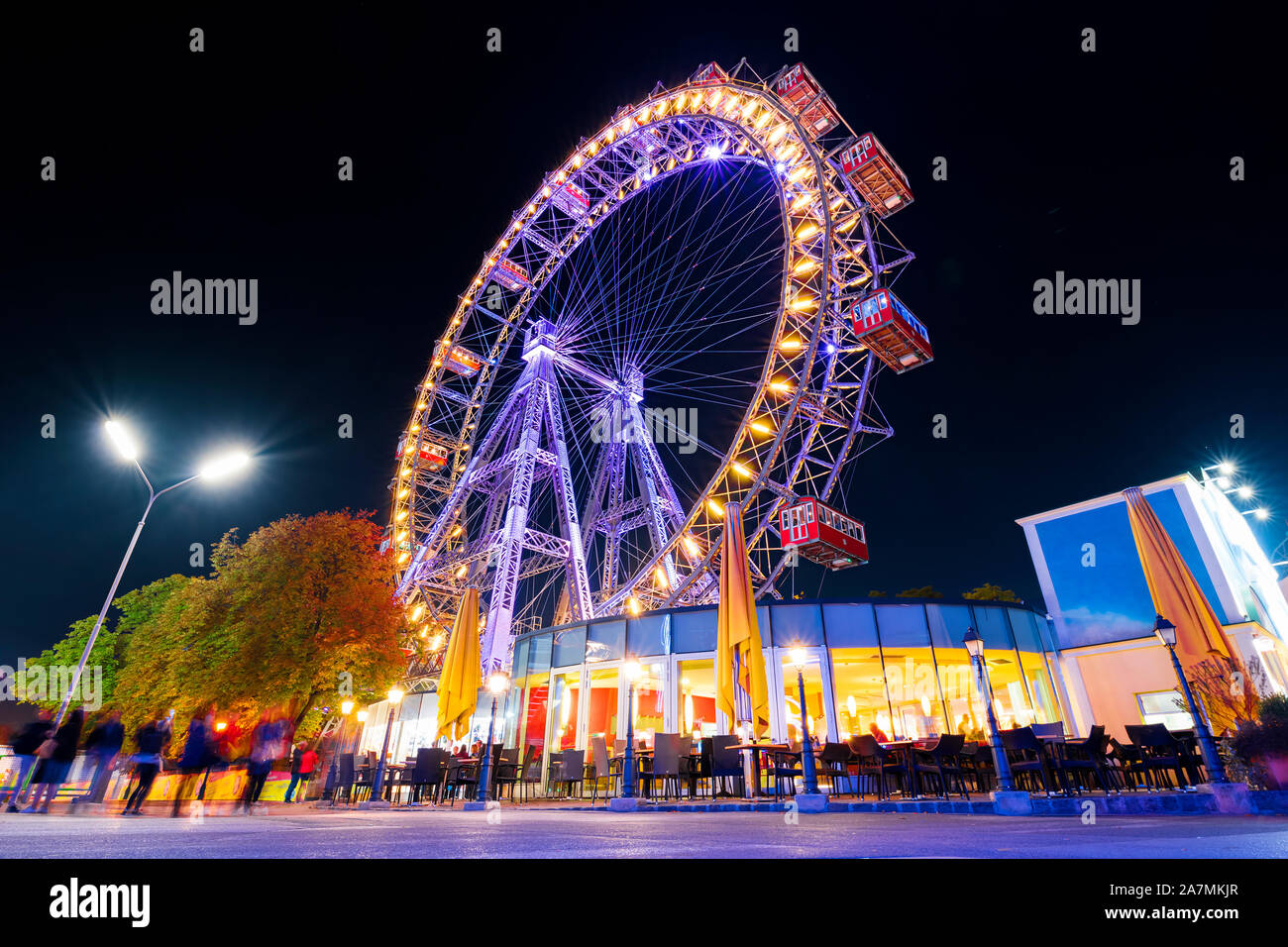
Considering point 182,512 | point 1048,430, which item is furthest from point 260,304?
point 1048,430

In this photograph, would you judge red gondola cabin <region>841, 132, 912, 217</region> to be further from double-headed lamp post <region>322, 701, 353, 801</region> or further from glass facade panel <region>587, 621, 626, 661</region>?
double-headed lamp post <region>322, 701, 353, 801</region>

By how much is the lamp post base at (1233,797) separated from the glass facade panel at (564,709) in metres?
13.3

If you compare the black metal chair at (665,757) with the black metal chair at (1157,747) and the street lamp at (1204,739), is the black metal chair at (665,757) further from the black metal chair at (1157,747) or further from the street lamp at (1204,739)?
the street lamp at (1204,739)

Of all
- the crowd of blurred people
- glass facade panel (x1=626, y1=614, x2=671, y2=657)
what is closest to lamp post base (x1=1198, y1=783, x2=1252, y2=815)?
glass facade panel (x1=626, y1=614, x2=671, y2=657)

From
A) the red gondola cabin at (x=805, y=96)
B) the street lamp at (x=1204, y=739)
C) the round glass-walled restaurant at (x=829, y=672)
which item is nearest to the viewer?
the street lamp at (x=1204, y=739)

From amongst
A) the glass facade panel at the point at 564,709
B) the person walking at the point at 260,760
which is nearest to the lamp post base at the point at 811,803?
the person walking at the point at 260,760

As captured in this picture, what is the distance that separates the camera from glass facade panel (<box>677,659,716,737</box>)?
52.2ft

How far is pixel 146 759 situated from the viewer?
8.83m

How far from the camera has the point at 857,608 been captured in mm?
15578

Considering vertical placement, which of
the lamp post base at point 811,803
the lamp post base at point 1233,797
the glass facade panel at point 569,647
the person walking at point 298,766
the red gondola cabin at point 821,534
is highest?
the red gondola cabin at point 821,534

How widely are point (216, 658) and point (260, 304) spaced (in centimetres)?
2338

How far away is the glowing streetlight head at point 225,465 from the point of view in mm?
12867
